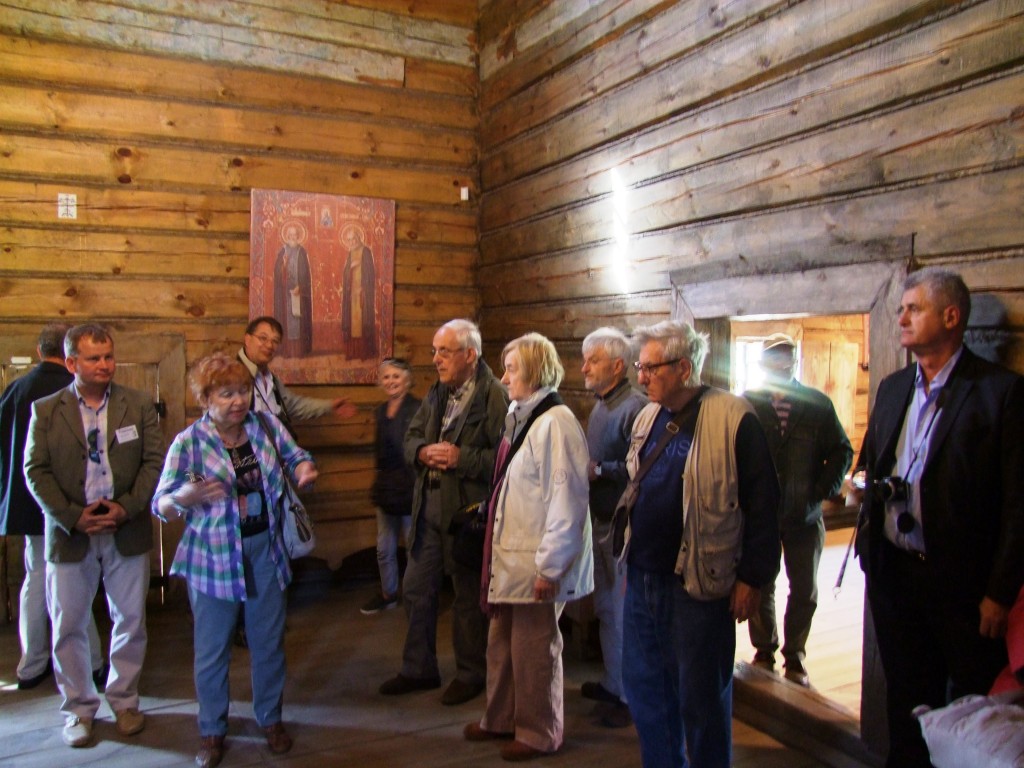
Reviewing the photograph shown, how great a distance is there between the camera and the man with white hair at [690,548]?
103 inches

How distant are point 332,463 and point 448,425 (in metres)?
2.42

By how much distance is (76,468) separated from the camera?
141 inches

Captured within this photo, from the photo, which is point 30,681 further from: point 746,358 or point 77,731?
point 746,358

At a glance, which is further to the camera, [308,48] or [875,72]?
[308,48]

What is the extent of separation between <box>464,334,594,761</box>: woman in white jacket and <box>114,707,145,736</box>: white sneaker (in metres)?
1.51

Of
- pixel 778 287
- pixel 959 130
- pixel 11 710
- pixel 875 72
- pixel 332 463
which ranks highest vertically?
pixel 875 72

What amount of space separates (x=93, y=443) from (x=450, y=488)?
5.34 ft

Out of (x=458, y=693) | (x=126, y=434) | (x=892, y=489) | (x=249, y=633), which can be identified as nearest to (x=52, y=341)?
(x=126, y=434)

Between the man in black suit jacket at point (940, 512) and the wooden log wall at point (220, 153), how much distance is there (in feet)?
13.5

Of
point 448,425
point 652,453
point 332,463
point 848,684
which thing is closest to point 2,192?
point 332,463

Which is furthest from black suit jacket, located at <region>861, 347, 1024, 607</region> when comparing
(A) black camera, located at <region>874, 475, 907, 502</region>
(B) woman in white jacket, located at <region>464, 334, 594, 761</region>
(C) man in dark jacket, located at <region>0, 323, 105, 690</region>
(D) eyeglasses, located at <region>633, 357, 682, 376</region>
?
(C) man in dark jacket, located at <region>0, 323, 105, 690</region>

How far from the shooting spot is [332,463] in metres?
A: 5.98

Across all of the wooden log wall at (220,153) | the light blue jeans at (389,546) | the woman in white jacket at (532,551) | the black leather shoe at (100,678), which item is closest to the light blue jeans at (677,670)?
the woman in white jacket at (532,551)

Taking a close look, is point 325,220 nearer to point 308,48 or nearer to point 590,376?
point 308,48
